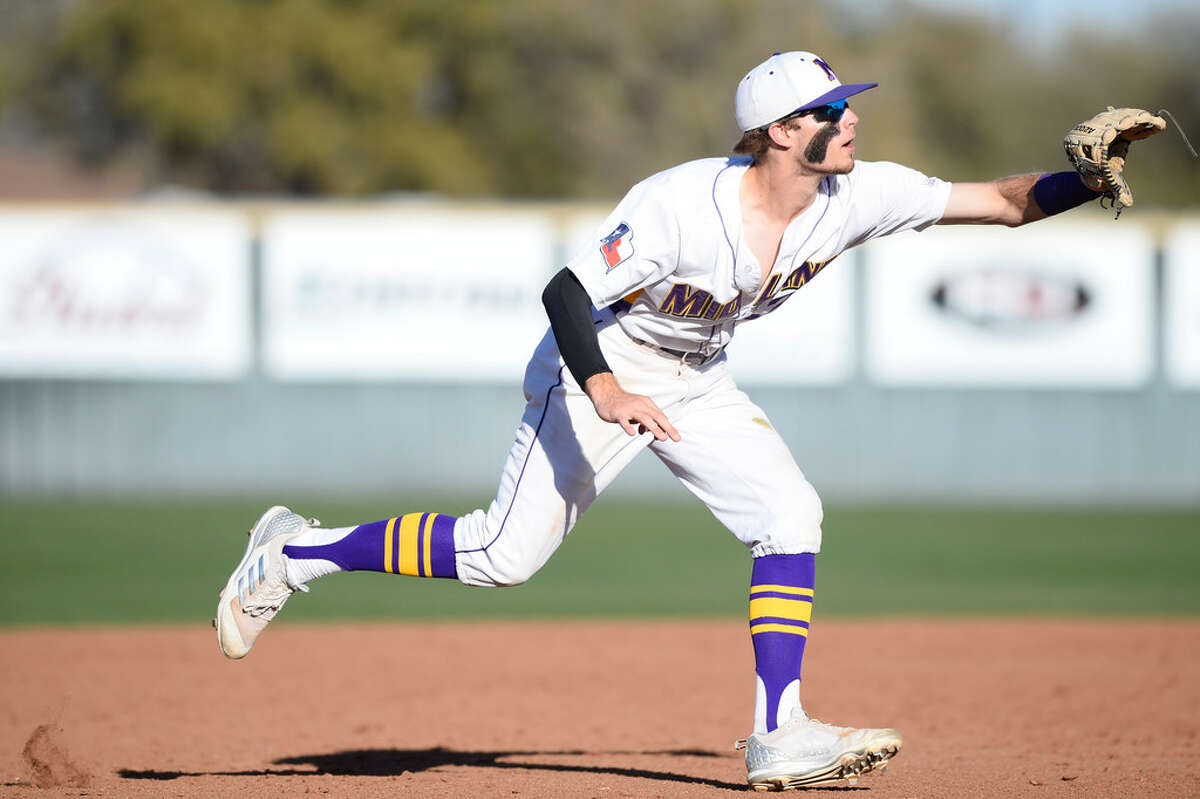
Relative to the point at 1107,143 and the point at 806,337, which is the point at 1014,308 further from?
the point at 1107,143

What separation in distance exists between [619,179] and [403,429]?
12708 mm

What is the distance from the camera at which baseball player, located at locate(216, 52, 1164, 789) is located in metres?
3.95

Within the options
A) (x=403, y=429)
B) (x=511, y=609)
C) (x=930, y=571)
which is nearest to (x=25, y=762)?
(x=511, y=609)

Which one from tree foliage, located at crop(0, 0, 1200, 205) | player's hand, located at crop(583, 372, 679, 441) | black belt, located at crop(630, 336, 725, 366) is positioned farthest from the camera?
tree foliage, located at crop(0, 0, 1200, 205)

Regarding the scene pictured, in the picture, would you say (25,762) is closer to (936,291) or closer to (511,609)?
(511,609)

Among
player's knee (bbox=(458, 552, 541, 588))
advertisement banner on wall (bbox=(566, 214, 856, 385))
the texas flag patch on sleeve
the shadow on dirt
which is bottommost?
the shadow on dirt

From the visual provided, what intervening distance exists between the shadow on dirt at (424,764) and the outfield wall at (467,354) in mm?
9502

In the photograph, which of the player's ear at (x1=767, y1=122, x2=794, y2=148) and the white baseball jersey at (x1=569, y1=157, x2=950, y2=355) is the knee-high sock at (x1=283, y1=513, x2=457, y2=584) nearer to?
the white baseball jersey at (x1=569, y1=157, x2=950, y2=355)

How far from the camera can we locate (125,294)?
14.5m

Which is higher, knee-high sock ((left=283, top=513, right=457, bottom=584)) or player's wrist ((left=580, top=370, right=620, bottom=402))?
player's wrist ((left=580, top=370, right=620, bottom=402))

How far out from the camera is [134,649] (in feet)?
24.1

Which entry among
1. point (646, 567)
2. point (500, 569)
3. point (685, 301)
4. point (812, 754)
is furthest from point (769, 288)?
point (646, 567)

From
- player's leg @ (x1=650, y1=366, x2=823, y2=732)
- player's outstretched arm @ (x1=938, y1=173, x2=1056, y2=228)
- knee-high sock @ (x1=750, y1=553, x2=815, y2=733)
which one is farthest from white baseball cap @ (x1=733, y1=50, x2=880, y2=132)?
knee-high sock @ (x1=750, y1=553, x2=815, y2=733)

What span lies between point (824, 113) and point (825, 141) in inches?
2.9
